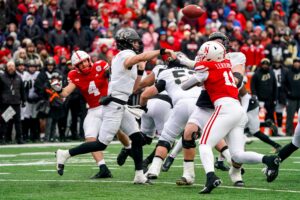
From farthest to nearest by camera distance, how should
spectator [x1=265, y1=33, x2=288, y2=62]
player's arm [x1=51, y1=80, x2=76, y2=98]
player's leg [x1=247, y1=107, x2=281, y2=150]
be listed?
spectator [x1=265, y1=33, x2=288, y2=62]
player's leg [x1=247, y1=107, x2=281, y2=150]
player's arm [x1=51, y1=80, x2=76, y2=98]

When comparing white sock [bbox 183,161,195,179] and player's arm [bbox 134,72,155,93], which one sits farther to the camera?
player's arm [bbox 134,72,155,93]

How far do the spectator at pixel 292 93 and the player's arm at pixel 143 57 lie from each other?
11984 mm

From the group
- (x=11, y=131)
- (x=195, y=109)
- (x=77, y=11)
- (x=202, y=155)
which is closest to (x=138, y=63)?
(x=195, y=109)

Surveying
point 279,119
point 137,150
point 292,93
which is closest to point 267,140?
point 137,150

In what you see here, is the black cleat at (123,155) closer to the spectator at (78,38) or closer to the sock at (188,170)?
the sock at (188,170)

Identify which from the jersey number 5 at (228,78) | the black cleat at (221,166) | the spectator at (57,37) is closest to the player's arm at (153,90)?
the black cleat at (221,166)

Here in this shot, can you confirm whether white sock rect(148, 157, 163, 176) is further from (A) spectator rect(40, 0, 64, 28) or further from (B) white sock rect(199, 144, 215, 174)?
(A) spectator rect(40, 0, 64, 28)

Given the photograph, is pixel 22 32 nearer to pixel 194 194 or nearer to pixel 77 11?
pixel 77 11

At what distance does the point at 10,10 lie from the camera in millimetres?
24797

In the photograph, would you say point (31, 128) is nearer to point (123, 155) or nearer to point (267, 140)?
point (267, 140)

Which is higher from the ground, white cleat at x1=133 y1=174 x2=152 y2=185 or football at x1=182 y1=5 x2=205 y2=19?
football at x1=182 y1=5 x2=205 y2=19

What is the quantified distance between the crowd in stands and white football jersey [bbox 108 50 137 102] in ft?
27.6

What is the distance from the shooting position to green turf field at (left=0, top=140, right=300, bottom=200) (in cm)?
1138

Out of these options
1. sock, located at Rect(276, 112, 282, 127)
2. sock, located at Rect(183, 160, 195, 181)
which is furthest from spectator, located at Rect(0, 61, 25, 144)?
sock, located at Rect(183, 160, 195, 181)
